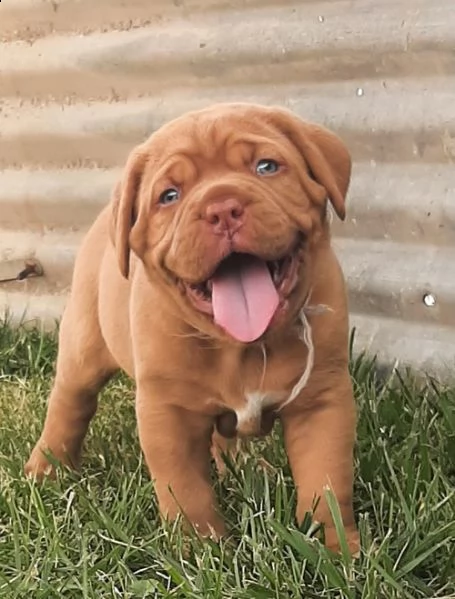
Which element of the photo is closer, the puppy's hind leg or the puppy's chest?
the puppy's chest

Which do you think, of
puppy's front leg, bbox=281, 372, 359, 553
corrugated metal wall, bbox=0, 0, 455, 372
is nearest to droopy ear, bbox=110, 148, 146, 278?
puppy's front leg, bbox=281, 372, 359, 553

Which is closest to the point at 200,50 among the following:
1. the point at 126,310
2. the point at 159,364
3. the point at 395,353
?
the point at 395,353

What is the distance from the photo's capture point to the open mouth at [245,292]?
2047mm

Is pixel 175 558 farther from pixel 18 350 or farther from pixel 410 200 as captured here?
pixel 18 350

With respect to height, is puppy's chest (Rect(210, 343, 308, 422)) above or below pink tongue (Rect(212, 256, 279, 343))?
below

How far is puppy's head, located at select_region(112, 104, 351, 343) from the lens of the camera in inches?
78.5

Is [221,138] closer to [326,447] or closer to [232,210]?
[232,210]

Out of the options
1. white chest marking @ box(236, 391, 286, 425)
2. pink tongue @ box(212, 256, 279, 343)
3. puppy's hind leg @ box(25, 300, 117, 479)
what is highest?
pink tongue @ box(212, 256, 279, 343)

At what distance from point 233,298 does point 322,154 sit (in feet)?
1.03

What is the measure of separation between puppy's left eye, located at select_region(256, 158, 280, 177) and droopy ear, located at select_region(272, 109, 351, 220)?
0.07 metres

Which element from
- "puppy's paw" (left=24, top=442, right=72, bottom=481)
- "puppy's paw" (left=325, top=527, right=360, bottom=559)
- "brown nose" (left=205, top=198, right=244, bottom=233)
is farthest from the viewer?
"puppy's paw" (left=24, top=442, right=72, bottom=481)

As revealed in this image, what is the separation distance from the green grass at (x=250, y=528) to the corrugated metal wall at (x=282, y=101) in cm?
39

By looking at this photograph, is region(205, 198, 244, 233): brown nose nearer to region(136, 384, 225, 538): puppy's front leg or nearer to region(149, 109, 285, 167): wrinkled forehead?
region(149, 109, 285, 167): wrinkled forehead

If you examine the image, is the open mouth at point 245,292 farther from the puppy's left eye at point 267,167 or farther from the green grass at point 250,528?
the green grass at point 250,528
